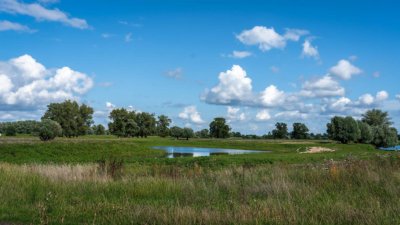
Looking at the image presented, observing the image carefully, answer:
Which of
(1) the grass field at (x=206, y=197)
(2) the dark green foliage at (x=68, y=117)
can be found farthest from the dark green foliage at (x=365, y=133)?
(1) the grass field at (x=206, y=197)

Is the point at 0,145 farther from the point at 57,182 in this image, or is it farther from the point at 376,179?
the point at 376,179

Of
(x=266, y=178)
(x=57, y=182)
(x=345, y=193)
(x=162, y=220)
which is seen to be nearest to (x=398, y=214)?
(x=345, y=193)

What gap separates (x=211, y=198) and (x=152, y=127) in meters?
142

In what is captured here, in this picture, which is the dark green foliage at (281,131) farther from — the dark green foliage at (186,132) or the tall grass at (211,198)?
the tall grass at (211,198)

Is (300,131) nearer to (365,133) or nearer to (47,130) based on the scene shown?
(365,133)

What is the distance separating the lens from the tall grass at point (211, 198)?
820 centimetres

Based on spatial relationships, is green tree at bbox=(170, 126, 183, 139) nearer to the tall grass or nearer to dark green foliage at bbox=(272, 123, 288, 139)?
dark green foliage at bbox=(272, 123, 288, 139)

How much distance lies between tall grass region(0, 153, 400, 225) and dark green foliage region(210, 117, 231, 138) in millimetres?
146008

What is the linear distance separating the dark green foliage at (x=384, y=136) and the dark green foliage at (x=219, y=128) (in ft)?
230

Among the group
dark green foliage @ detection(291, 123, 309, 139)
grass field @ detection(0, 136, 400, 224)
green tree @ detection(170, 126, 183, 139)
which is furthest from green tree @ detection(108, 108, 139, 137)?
grass field @ detection(0, 136, 400, 224)

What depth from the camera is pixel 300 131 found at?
161875 mm

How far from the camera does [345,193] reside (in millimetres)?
10656

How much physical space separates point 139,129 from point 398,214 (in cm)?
13686

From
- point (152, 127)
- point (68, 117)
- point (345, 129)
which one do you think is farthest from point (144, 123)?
point (345, 129)
